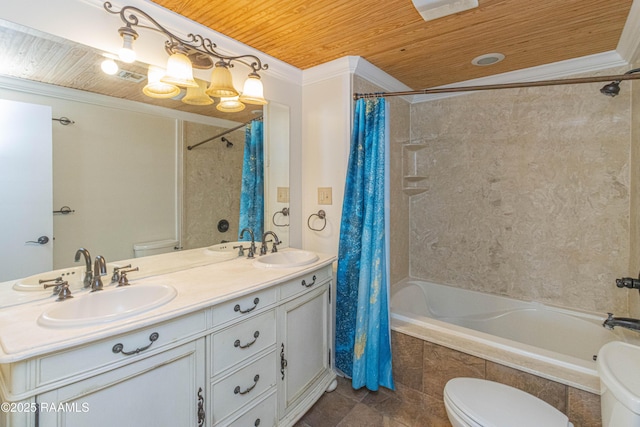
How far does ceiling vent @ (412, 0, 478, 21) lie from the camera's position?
1.41 metres

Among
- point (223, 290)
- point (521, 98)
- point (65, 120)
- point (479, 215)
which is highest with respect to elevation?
point (521, 98)

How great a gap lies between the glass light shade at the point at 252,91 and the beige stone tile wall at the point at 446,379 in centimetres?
178

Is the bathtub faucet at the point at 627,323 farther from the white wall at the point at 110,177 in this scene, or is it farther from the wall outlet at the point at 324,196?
the white wall at the point at 110,177

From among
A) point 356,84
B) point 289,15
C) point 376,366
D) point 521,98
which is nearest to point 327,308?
point 376,366

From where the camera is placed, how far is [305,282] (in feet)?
5.68

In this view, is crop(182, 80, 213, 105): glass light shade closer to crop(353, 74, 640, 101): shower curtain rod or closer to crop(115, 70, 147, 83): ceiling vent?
crop(115, 70, 147, 83): ceiling vent

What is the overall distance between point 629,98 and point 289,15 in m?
2.36

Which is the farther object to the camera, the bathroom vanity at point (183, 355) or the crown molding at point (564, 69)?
the crown molding at point (564, 69)

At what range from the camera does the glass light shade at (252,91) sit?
5.70 feet

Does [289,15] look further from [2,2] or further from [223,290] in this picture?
[223,290]

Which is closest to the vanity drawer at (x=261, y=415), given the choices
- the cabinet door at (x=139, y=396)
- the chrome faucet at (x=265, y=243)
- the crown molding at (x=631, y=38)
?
the cabinet door at (x=139, y=396)

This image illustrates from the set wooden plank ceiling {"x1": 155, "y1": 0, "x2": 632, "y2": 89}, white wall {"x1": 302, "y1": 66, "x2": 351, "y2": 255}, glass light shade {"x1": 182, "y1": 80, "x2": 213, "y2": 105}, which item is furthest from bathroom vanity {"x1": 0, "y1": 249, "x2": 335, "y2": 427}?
wooden plank ceiling {"x1": 155, "y1": 0, "x2": 632, "y2": 89}

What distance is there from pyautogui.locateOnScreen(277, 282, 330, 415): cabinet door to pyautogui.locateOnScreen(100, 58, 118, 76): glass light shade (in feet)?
4.68

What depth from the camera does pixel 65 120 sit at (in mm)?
1276
